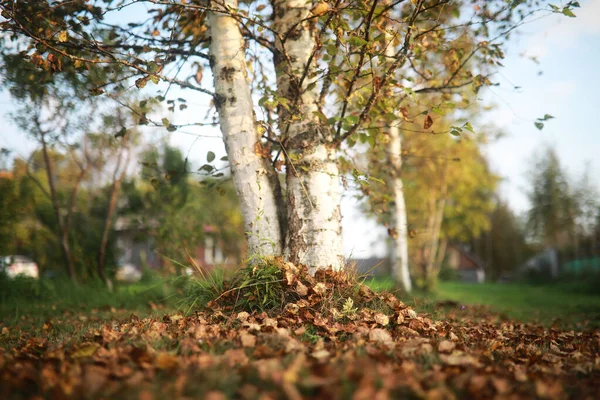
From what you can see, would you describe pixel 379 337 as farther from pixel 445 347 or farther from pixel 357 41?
→ pixel 357 41

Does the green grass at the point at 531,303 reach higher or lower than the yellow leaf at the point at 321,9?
lower

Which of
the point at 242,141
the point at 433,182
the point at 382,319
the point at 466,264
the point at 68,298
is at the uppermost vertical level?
the point at 433,182

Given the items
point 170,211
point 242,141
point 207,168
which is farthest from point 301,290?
point 170,211

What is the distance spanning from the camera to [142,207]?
11078mm

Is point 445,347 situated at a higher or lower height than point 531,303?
higher

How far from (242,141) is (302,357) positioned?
94.6 inches

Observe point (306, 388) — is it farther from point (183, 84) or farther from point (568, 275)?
point (568, 275)

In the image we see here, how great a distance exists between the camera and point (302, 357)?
181 cm

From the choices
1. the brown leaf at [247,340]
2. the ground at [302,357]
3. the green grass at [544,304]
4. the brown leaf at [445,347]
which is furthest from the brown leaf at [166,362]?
the green grass at [544,304]

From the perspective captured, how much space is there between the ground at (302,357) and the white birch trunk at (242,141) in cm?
59

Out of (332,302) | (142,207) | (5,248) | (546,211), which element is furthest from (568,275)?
(5,248)

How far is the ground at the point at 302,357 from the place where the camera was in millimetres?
1525

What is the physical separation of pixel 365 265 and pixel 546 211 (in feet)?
104

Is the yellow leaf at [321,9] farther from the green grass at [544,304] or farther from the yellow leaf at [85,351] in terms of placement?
the green grass at [544,304]
